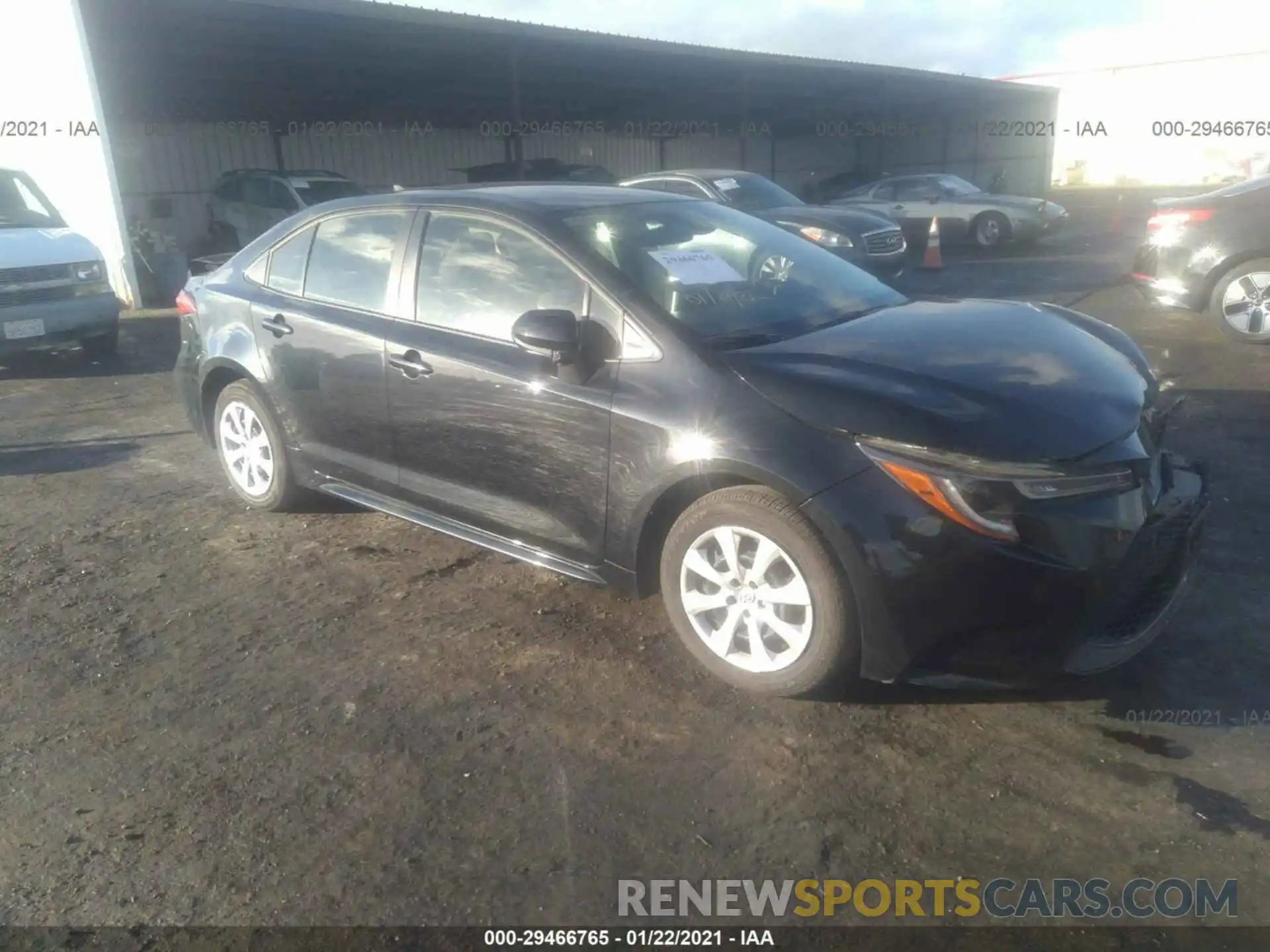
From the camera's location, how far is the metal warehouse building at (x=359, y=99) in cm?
1259

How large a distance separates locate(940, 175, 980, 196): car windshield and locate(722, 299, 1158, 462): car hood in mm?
15534

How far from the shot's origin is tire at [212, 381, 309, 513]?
15.8 feet

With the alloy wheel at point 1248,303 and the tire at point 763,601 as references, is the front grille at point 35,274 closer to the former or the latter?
the tire at point 763,601

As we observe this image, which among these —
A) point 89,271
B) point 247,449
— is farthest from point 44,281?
point 247,449

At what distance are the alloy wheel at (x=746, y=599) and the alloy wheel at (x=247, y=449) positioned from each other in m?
2.57

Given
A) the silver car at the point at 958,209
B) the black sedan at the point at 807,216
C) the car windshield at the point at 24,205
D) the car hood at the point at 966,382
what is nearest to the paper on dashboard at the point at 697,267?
the car hood at the point at 966,382

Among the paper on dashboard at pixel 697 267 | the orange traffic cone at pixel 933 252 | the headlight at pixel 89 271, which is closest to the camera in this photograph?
the paper on dashboard at pixel 697 267

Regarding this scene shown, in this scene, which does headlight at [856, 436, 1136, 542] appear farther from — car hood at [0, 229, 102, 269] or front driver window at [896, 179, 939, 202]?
front driver window at [896, 179, 939, 202]

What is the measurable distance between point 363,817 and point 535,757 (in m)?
0.53

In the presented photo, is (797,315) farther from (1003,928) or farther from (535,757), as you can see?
(1003,928)

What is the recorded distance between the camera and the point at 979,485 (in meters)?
2.78

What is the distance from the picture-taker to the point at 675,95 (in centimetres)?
2352

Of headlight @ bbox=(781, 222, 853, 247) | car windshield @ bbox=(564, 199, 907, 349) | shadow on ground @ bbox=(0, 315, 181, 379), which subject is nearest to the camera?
car windshield @ bbox=(564, 199, 907, 349)

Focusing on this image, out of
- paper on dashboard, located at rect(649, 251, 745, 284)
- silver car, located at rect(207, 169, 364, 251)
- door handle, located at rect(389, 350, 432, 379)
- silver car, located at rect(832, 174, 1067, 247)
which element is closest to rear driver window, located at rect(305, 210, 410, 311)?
door handle, located at rect(389, 350, 432, 379)
